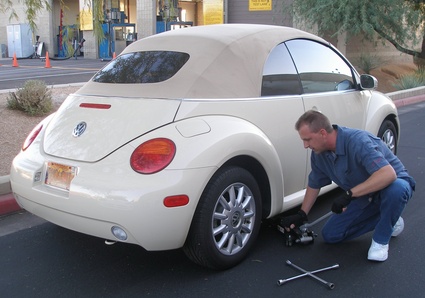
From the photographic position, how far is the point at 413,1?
16.3m

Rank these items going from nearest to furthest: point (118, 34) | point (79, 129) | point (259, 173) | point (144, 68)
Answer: point (79, 129), point (259, 173), point (144, 68), point (118, 34)

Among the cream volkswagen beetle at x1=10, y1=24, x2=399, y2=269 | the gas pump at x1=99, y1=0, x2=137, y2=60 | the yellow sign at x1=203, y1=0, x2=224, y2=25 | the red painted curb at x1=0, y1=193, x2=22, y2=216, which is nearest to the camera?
the cream volkswagen beetle at x1=10, y1=24, x2=399, y2=269

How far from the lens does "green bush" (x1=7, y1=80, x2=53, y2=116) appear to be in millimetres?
7746

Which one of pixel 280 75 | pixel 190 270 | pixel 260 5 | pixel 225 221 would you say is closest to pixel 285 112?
pixel 280 75

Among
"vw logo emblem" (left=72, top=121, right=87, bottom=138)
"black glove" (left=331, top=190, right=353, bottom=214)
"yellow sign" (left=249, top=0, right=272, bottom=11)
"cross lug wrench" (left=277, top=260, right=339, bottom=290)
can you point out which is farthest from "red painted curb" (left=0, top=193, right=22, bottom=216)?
"yellow sign" (left=249, top=0, right=272, bottom=11)

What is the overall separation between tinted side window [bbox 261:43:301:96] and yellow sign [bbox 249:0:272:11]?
17.7 meters

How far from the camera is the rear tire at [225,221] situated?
3127 mm

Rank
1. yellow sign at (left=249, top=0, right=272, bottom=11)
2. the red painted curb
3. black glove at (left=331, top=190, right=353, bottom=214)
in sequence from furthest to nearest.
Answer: yellow sign at (left=249, top=0, right=272, bottom=11)
the red painted curb
black glove at (left=331, top=190, right=353, bottom=214)

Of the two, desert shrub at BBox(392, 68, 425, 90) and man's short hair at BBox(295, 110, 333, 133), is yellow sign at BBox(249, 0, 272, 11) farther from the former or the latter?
man's short hair at BBox(295, 110, 333, 133)

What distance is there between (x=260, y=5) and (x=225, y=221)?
19.3m

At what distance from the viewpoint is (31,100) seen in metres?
7.77

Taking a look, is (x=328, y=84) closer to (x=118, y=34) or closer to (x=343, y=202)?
(x=343, y=202)

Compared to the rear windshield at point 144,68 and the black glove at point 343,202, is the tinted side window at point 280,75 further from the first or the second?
the black glove at point 343,202

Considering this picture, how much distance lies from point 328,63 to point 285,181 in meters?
1.44
